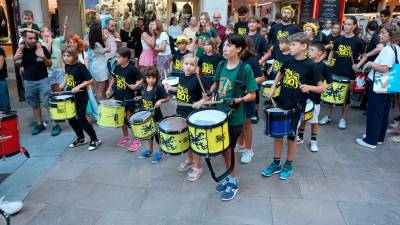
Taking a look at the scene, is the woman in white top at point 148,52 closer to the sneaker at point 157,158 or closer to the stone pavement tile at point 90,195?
the sneaker at point 157,158

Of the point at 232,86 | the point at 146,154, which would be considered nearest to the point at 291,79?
the point at 232,86

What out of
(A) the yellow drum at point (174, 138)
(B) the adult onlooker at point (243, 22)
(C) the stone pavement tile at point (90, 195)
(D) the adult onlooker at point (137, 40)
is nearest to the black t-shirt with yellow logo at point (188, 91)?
(A) the yellow drum at point (174, 138)

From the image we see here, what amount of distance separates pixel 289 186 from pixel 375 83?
2.25m

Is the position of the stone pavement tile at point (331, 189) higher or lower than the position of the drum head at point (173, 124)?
lower

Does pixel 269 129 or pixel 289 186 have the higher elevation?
pixel 269 129

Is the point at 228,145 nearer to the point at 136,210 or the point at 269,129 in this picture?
the point at 269,129

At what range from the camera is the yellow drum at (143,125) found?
14.4ft

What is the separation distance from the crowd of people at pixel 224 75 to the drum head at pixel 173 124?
0.50ft

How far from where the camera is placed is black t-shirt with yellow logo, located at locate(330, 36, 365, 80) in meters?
5.95

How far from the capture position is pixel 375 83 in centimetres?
504

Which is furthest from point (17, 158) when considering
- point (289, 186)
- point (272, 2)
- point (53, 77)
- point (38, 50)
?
point (272, 2)

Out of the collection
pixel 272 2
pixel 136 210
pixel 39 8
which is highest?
pixel 272 2

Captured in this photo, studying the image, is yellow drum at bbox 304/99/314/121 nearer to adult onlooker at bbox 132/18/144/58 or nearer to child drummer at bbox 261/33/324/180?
child drummer at bbox 261/33/324/180

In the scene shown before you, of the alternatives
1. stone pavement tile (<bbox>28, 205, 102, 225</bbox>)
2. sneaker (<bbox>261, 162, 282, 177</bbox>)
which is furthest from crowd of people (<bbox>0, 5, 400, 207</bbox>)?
stone pavement tile (<bbox>28, 205, 102, 225</bbox>)
